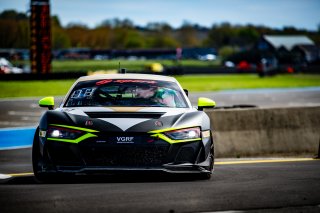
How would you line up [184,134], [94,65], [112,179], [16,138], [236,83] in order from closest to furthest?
[184,134], [112,179], [16,138], [236,83], [94,65]

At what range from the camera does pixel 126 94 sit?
915 cm

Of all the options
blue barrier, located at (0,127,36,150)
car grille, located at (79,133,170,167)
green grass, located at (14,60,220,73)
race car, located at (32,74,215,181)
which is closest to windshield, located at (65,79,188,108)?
race car, located at (32,74,215,181)

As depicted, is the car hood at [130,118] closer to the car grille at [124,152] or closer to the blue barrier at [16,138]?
the car grille at [124,152]

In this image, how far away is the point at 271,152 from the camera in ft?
46.5

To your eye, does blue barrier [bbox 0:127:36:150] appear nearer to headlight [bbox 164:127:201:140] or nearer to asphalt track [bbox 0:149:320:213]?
asphalt track [bbox 0:149:320:213]

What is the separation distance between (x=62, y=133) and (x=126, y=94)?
52.1 inches

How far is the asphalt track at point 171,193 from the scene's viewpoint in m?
6.89

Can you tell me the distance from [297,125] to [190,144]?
6638mm

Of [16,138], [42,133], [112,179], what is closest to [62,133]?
[42,133]

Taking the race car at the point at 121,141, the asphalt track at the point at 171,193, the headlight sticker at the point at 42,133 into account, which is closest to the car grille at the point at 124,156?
the race car at the point at 121,141

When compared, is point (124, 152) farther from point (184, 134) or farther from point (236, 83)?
point (236, 83)

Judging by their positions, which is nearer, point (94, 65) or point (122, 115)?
point (122, 115)

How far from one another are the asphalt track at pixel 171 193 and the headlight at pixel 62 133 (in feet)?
1.83

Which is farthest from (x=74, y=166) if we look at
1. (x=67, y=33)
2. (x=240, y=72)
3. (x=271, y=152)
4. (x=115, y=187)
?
(x=67, y=33)
